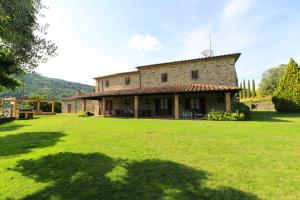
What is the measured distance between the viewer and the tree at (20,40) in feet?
17.9

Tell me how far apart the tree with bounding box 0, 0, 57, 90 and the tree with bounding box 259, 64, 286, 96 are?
175ft

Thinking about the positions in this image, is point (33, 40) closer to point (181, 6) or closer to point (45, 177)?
point (45, 177)

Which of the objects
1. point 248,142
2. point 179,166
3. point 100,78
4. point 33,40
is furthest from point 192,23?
point 100,78

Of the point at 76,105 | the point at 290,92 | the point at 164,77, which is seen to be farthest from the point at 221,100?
the point at 76,105

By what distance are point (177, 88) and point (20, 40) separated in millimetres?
15320

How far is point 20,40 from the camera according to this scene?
20.1 feet

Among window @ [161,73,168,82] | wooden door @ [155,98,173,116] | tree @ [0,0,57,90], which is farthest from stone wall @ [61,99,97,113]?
tree @ [0,0,57,90]

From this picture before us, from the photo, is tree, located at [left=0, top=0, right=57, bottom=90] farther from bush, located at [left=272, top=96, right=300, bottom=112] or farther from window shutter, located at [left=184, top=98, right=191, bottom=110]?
bush, located at [left=272, top=96, right=300, bottom=112]

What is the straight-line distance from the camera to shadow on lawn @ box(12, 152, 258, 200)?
3.95 m

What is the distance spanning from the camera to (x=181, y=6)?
12.7m

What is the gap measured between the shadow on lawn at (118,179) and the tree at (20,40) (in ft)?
11.3

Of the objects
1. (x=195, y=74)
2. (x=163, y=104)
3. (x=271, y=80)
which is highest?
(x=271, y=80)

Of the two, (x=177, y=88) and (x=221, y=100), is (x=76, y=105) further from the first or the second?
(x=221, y=100)

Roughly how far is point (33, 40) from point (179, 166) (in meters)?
6.53
